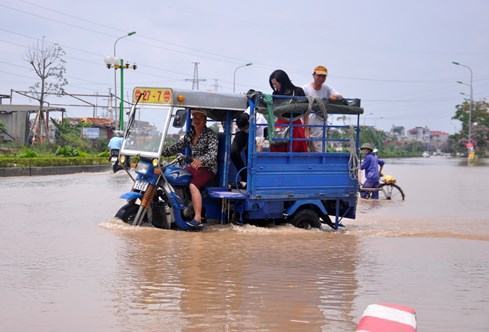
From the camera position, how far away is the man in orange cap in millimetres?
10875

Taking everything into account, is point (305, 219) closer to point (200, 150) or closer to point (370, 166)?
point (200, 150)

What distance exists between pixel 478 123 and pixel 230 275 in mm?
79550

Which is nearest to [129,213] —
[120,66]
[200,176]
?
[200,176]

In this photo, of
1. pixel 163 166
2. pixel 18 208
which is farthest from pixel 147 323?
pixel 18 208

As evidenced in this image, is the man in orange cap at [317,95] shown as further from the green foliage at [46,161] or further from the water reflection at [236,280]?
the green foliage at [46,161]

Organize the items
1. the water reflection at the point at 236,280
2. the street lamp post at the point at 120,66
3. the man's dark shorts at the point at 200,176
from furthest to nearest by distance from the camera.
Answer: the street lamp post at the point at 120,66 < the man's dark shorts at the point at 200,176 < the water reflection at the point at 236,280

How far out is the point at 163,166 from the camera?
32.6ft

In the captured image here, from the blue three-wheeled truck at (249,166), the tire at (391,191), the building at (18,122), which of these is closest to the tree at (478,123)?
the building at (18,122)

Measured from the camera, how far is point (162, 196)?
10.2 m

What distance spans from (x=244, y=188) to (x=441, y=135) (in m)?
173

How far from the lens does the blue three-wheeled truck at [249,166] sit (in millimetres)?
9992

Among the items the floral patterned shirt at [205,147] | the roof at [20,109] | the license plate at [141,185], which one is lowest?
the license plate at [141,185]

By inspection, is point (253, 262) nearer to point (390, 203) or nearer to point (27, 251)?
point (27, 251)

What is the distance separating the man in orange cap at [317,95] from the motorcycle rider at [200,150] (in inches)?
61.0
